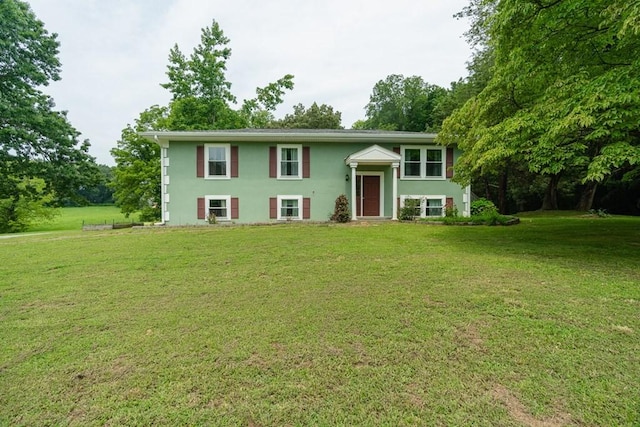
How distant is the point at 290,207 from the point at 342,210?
7.68 ft

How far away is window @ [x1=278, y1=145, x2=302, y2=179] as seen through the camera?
500 inches

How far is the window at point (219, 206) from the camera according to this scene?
40.7 feet

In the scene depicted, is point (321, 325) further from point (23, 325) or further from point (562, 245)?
point (562, 245)

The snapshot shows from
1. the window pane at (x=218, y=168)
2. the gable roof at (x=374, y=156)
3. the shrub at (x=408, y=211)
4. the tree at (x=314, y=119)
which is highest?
the tree at (x=314, y=119)

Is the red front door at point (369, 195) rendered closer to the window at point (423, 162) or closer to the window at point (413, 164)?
the window at point (413, 164)

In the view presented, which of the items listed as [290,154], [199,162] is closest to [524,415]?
[290,154]

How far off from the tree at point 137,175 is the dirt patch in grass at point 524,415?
19.0 metres

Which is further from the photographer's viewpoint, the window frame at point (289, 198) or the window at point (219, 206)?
the window frame at point (289, 198)

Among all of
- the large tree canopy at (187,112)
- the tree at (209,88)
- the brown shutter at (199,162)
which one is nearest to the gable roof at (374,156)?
the brown shutter at (199,162)

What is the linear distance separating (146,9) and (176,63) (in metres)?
12.1

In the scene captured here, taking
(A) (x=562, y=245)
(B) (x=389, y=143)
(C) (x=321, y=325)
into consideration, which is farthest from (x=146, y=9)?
(A) (x=562, y=245)

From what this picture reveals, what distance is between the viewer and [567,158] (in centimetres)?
531

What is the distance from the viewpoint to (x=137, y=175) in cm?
1692

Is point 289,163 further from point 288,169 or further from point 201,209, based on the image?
point 201,209
